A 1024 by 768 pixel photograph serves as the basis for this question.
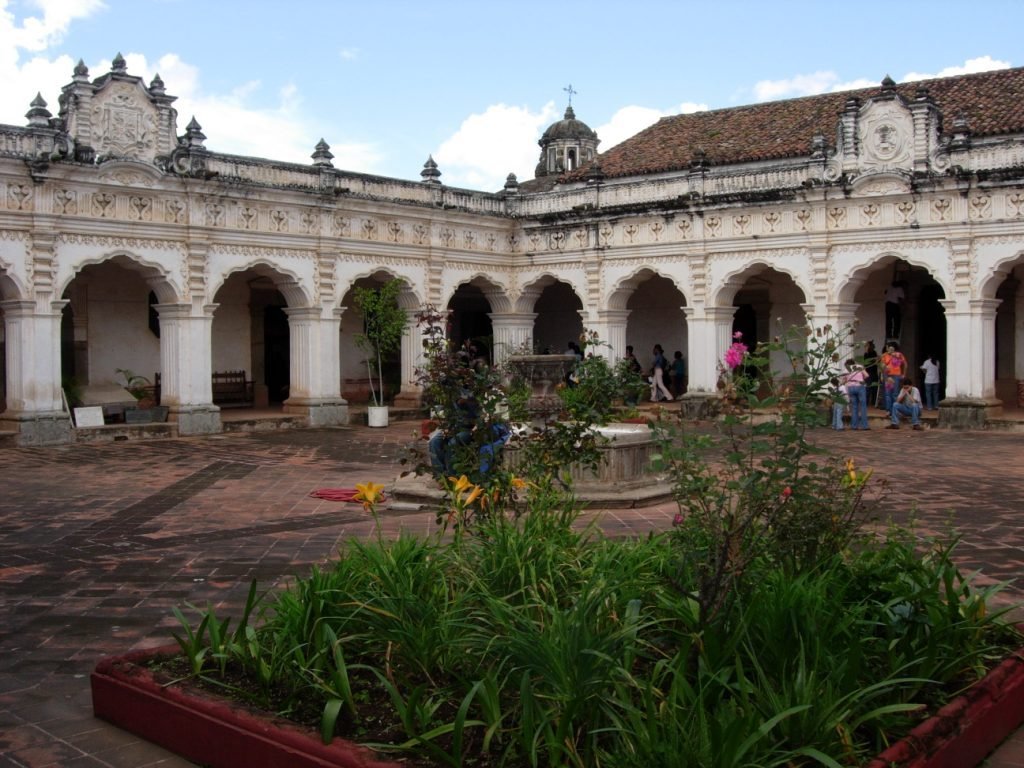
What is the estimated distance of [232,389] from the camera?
74.5 feet

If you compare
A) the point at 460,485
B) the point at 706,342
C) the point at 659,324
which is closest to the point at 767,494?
the point at 460,485

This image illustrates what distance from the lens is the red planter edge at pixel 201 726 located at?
141 inches

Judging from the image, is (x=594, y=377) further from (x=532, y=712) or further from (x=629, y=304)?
Result: (x=629, y=304)

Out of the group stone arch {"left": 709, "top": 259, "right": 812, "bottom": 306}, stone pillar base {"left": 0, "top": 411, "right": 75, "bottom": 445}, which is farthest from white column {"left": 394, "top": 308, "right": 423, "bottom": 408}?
Result: stone pillar base {"left": 0, "top": 411, "right": 75, "bottom": 445}

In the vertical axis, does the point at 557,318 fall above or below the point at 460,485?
above

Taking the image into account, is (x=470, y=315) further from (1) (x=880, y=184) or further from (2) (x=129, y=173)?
(1) (x=880, y=184)

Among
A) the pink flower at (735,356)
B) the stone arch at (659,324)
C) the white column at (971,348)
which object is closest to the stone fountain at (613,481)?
the pink flower at (735,356)

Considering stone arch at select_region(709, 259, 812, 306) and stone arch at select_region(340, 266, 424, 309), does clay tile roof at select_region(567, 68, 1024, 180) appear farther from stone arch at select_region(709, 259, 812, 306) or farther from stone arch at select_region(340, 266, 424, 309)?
stone arch at select_region(340, 266, 424, 309)

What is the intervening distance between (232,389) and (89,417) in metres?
5.65

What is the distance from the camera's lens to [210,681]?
4.18 m

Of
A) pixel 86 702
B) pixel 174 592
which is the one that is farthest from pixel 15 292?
pixel 86 702

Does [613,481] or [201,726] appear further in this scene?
[613,481]

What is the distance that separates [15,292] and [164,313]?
8.84 ft

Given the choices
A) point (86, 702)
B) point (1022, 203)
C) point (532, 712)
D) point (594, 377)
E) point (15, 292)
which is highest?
point (1022, 203)
